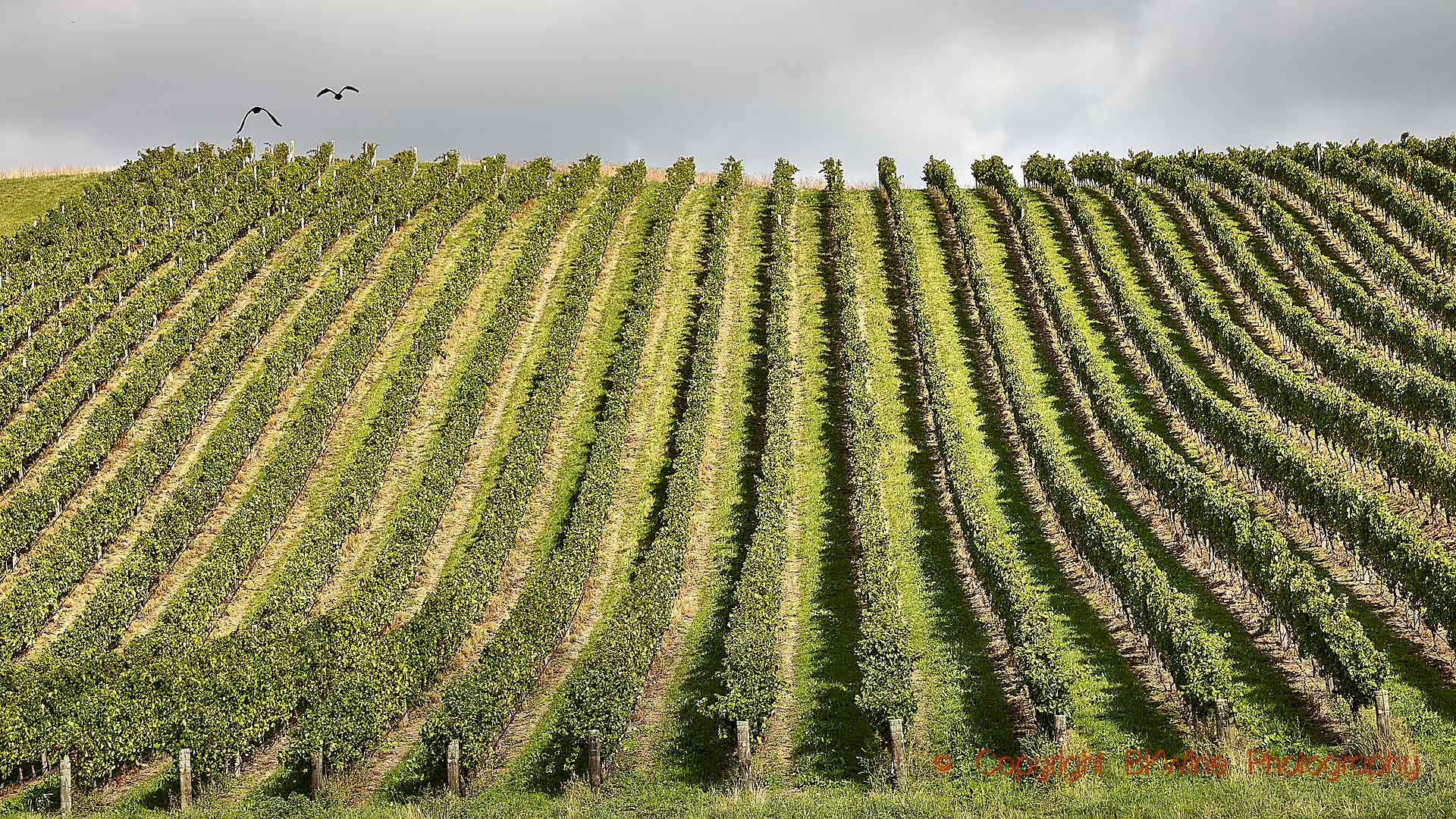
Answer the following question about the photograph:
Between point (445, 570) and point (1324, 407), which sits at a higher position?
point (1324, 407)

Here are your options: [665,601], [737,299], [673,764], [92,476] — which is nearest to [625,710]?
[673,764]

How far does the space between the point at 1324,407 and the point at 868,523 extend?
16.7 m

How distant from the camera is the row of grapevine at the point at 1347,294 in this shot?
46.1 meters

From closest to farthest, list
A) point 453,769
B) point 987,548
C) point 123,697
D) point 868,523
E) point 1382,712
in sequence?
1. point 1382,712
2. point 453,769
3. point 123,697
4. point 987,548
5. point 868,523

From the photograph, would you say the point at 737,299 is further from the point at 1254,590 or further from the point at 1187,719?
the point at 1187,719

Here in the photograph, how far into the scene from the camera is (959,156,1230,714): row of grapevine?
2597 cm

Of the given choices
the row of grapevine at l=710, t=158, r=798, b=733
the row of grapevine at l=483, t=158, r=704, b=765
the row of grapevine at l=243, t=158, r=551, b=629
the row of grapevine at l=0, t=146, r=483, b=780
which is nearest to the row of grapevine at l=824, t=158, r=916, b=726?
the row of grapevine at l=710, t=158, r=798, b=733

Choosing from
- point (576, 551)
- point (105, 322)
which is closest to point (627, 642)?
point (576, 551)

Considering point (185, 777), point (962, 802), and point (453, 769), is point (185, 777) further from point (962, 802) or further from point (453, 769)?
point (962, 802)

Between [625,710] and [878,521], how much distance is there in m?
14.6

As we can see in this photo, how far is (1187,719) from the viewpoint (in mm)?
26234

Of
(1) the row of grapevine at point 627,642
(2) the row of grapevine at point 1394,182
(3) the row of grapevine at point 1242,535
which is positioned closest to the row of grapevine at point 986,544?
(3) the row of grapevine at point 1242,535

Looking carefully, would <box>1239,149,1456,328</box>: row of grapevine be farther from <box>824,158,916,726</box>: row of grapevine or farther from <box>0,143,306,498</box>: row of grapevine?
<box>0,143,306,498</box>: row of grapevine

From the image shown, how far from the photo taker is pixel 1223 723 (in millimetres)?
24500
